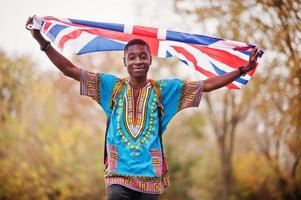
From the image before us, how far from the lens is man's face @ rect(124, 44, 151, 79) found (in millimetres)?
4277

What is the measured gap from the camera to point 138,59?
4.29m

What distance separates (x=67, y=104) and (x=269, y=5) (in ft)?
64.2

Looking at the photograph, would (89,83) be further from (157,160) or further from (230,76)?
(230,76)

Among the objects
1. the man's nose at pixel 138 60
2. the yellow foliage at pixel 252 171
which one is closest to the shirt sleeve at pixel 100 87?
the man's nose at pixel 138 60

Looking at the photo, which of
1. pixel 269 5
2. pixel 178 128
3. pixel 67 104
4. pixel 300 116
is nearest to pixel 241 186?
pixel 178 128

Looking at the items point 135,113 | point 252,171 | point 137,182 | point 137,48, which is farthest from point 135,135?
point 252,171

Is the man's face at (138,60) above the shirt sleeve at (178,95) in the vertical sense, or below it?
above

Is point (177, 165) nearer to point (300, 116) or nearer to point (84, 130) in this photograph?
point (84, 130)

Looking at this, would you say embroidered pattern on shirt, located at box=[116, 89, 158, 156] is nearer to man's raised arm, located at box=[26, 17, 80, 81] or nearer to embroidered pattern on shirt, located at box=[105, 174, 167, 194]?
embroidered pattern on shirt, located at box=[105, 174, 167, 194]

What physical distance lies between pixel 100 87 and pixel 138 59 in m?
0.42

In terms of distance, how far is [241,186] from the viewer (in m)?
19.9

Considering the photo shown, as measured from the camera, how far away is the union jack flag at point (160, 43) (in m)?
4.80

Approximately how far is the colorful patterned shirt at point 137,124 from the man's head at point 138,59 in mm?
136

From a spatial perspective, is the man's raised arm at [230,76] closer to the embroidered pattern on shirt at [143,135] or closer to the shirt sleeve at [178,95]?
the shirt sleeve at [178,95]
